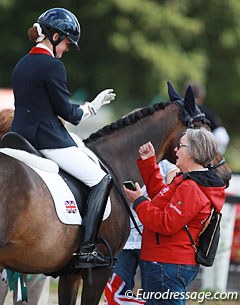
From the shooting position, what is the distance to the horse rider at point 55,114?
19.7 ft

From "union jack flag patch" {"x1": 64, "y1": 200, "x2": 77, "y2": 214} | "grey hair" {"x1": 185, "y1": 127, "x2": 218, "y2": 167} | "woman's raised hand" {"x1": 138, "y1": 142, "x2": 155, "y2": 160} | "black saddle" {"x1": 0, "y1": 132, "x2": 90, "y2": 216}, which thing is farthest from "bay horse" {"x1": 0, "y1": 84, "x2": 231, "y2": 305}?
"grey hair" {"x1": 185, "y1": 127, "x2": 218, "y2": 167}

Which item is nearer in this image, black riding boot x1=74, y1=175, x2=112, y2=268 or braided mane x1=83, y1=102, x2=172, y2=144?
black riding boot x1=74, y1=175, x2=112, y2=268

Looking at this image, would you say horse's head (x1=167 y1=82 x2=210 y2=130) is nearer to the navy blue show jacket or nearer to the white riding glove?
the white riding glove

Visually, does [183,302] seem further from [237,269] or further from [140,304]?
[237,269]

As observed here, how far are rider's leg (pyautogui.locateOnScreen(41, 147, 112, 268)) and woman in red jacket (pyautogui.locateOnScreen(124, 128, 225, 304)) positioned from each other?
0.33 m

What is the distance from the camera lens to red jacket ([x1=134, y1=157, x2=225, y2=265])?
568cm

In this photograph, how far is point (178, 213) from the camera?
5656mm

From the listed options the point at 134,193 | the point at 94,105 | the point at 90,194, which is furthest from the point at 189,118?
the point at 90,194

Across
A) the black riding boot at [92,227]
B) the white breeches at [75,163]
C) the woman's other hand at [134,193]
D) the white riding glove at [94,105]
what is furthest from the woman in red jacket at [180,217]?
the white riding glove at [94,105]

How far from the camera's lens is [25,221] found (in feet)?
18.1

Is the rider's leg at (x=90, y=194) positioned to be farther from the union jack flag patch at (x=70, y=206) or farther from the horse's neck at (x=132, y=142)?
the horse's neck at (x=132, y=142)

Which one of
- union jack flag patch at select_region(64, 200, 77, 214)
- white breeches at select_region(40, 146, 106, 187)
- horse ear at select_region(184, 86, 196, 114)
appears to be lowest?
union jack flag patch at select_region(64, 200, 77, 214)

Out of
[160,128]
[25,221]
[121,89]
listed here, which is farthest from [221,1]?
[25,221]

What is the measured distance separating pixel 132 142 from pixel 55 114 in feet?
3.07
